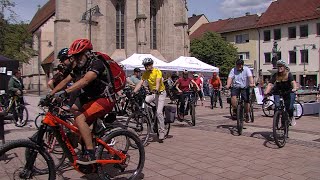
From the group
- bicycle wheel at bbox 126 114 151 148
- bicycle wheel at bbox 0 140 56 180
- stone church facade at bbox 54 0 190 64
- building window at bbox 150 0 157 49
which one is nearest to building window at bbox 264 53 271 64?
stone church facade at bbox 54 0 190 64

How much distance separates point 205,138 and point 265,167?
9.83ft

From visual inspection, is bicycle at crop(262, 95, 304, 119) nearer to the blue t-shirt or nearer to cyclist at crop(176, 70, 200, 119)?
cyclist at crop(176, 70, 200, 119)

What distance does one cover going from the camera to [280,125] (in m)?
7.96

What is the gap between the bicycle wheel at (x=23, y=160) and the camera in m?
4.25

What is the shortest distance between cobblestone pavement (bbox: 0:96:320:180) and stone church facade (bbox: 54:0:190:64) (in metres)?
28.6

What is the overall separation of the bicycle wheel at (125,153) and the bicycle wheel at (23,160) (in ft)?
2.10

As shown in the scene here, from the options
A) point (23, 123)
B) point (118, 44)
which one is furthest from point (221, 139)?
point (118, 44)

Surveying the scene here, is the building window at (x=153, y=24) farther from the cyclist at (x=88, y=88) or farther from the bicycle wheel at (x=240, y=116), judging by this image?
the cyclist at (x=88, y=88)

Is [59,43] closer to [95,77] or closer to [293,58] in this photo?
[293,58]

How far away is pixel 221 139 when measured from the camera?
8.81m

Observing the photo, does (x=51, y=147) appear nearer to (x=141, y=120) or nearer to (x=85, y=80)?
(x=85, y=80)

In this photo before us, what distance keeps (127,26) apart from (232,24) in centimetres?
3011

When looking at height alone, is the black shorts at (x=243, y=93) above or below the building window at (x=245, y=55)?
below

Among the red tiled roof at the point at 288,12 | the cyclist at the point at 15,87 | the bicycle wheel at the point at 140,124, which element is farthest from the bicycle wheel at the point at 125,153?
the red tiled roof at the point at 288,12
